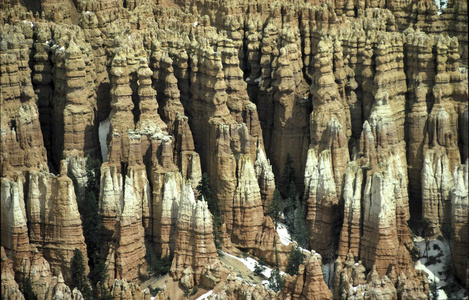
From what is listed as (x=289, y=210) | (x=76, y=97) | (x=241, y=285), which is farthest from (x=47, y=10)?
(x=241, y=285)

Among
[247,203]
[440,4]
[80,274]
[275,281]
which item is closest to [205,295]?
[275,281]

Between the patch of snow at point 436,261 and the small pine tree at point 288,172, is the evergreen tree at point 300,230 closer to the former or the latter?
the small pine tree at point 288,172

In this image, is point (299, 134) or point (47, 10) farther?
point (47, 10)

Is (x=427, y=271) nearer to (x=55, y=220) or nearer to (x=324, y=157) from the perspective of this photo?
(x=324, y=157)

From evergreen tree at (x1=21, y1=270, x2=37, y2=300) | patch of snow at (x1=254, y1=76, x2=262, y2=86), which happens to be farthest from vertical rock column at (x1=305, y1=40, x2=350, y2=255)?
evergreen tree at (x1=21, y1=270, x2=37, y2=300)

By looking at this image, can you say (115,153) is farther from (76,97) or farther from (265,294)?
(265,294)

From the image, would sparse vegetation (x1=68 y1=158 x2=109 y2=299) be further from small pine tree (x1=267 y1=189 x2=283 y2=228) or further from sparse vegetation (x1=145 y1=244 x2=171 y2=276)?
small pine tree (x1=267 y1=189 x2=283 y2=228)

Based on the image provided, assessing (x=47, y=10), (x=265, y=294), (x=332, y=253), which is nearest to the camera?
(x=265, y=294)
